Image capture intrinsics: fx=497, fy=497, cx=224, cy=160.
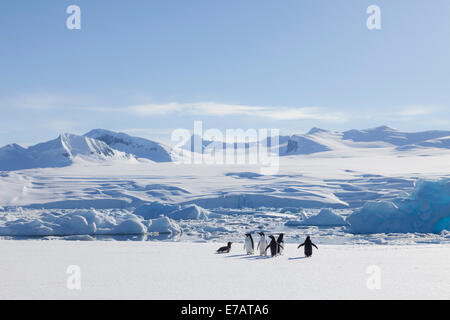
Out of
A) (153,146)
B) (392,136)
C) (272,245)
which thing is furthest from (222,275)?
(392,136)

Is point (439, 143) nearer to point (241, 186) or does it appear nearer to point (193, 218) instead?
point (241, 186)

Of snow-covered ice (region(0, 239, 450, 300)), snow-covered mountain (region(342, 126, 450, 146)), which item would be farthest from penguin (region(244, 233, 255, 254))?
snow-covered mountain (region(342, 126, 450, 146))

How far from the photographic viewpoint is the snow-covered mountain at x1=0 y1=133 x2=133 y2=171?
85.8 m

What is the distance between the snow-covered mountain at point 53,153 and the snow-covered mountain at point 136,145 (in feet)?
115

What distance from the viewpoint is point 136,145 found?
14275 cm

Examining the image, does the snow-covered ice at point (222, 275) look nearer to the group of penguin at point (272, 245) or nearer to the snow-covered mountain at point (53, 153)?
the group of penguin at point (272, 245)

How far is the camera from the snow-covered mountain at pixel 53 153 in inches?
3378

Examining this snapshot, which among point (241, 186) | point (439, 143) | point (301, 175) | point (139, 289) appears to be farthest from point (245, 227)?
point (439, 143)

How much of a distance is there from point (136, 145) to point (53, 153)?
183ft

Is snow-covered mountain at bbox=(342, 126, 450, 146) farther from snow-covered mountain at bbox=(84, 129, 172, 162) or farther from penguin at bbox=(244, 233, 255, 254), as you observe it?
penguin at bbox=(244, 233, 255, 254)

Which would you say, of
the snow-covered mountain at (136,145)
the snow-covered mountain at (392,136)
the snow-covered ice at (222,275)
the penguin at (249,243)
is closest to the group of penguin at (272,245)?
the penguin at (249,243)

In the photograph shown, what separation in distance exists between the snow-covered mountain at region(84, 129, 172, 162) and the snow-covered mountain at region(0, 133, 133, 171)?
115 feet

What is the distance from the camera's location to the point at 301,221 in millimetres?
30609
